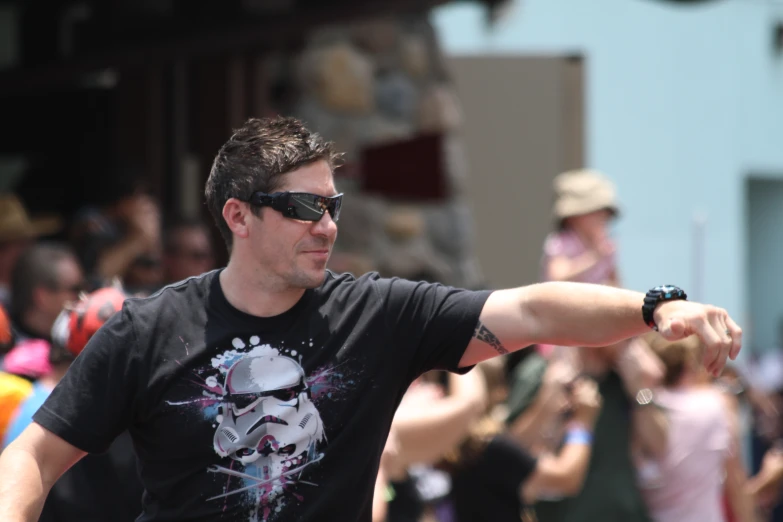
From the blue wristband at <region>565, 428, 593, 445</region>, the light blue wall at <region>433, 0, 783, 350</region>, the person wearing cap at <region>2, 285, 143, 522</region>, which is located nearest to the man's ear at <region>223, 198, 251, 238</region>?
the person wearing cap at <region>2, 285, 143, 522</region>

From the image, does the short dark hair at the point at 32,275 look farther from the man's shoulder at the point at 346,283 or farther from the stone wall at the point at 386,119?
the stone wall at the point at 386,119

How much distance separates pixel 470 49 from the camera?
11.3m

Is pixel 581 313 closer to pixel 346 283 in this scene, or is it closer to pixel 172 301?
pixel 346 283

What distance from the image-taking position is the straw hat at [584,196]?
19.7ft

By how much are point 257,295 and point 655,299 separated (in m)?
0.86

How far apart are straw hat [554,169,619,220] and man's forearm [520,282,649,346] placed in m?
3.27

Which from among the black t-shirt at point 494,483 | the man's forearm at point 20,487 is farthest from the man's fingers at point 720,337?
the black t-shirt at point 494,483

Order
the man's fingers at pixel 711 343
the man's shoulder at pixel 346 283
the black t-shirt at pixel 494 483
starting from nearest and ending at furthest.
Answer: the man's fingers at pixel 711 343, the man's shoulder at pixel 346 283, the black t-shirt at pixel 494 483

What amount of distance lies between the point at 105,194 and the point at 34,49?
2.10 metres

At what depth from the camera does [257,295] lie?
280 cm

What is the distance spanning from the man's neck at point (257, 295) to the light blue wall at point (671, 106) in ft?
28.3

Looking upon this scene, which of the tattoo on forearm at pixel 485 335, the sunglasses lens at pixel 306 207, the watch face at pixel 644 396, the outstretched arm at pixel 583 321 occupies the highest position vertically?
the sunglasses lens at pixel 306 207

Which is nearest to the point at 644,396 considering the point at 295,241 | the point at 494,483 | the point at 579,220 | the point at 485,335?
the point at 494,483

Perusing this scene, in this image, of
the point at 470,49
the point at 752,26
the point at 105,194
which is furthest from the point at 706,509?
the point at 752,26
